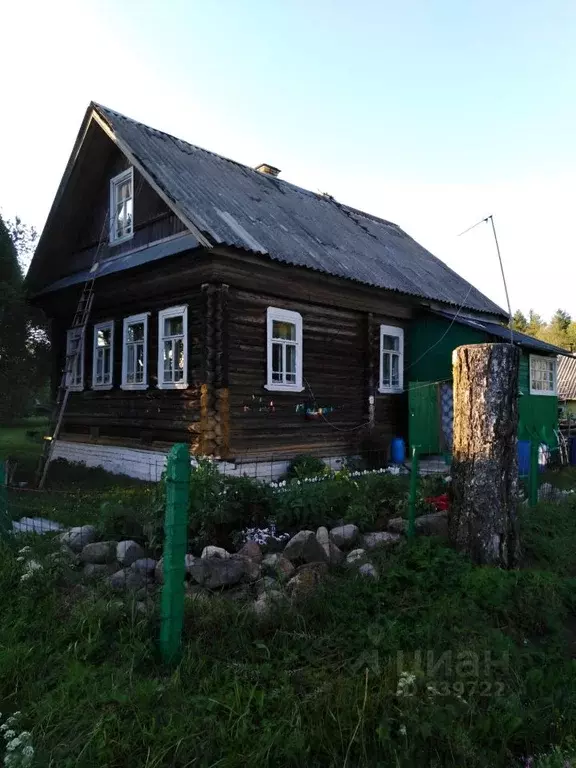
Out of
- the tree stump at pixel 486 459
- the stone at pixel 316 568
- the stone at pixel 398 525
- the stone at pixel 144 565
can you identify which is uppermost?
the tree stump at pixel 486 459

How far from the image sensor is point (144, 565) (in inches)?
178

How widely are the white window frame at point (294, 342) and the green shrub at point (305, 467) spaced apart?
4.51 feet

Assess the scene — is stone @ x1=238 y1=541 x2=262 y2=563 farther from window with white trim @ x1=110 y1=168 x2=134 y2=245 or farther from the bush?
window with white trim @ x1=110 y1=168 x2=134 y2=245

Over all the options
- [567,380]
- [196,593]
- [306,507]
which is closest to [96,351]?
[306,507]

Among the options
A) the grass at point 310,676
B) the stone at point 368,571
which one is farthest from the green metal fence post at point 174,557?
the stone at point 368,571

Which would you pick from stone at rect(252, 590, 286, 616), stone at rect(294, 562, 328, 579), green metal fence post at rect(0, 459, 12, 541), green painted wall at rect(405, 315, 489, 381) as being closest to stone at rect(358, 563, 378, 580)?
stone at rect(294, 562, 328, 579)

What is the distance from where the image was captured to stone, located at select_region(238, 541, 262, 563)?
4.71 meters

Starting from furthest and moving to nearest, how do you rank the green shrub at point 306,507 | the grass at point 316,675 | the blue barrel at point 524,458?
the blue barrel at point 524,458
the green shrub at point 306,507
the grass at point 316,675

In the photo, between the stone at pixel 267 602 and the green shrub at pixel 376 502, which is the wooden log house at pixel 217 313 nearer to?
the green shrub at pixel 376 502

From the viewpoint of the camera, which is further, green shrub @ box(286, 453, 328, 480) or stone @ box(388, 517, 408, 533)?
green shrub @ box(286, 453, 328, 480)

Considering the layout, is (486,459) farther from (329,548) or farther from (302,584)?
(302,584)

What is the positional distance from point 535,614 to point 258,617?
6.44 feet

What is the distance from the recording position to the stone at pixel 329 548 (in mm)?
4741

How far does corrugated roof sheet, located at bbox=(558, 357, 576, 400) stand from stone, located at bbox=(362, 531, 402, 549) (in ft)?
112
